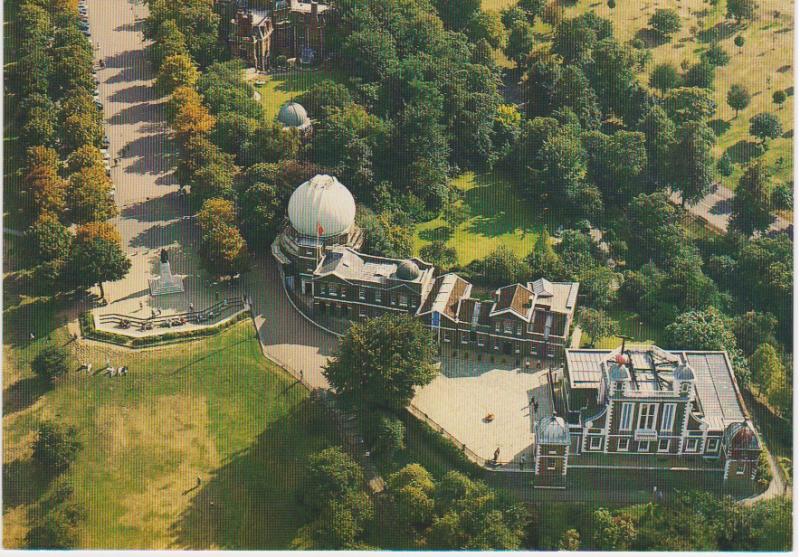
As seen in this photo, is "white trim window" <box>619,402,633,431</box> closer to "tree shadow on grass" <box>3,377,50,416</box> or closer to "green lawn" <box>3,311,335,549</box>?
"green lawn" <box>3,311,335,549</box>

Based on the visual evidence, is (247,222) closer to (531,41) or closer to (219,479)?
(219,479)

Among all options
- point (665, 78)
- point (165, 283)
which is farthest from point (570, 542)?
point (665, 78)

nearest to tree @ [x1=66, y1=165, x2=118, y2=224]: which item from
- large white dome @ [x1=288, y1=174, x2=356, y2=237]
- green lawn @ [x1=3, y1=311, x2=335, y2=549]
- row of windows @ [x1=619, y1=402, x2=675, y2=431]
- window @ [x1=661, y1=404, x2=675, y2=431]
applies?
green lawn @ [x1=3, y1=311, x2=335, y2=549]

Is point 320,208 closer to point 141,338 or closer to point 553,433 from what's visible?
point 141,338

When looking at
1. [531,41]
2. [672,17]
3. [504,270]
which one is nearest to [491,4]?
[531,41]

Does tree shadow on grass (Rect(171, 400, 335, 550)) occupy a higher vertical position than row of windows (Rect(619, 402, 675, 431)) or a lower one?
lower

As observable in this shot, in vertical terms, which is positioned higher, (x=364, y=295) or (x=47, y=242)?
(x=47, y=242)
